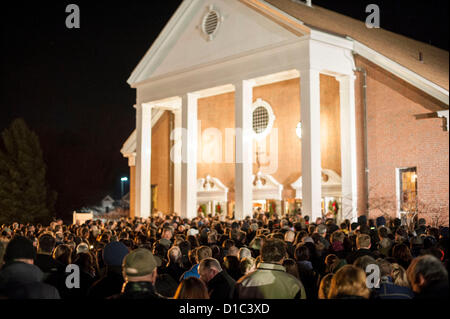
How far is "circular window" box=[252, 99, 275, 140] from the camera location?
30844 mm

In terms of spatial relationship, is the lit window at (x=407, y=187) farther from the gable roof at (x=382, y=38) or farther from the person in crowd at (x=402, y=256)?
the person in crowd at (x=402, y=256)

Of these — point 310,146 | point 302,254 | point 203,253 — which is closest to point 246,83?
point 310,146

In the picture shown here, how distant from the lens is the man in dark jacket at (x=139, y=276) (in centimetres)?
438

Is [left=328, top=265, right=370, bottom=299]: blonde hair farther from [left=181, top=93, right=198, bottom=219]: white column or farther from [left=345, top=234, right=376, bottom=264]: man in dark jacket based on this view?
[left=181, top=93, right=198, bottom=219]: white column

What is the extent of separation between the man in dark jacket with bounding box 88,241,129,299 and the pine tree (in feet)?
110

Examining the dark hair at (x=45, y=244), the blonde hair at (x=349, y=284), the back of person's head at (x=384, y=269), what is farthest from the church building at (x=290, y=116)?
the blonde hair at (x=349, y=284)

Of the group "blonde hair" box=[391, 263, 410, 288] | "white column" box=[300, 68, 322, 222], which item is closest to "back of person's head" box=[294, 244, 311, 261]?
"blonde hair" box=[391, 263, 410, 288]

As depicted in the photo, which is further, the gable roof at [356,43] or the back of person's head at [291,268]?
the gable roof at [356,43]

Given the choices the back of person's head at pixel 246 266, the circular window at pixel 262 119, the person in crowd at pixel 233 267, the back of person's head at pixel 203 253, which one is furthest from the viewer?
the circular window at pixel 262 119

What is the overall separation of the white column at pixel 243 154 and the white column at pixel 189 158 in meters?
3.74

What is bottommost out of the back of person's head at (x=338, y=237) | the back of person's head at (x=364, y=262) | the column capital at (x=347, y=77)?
the back of person's head at (x=364, y=262)

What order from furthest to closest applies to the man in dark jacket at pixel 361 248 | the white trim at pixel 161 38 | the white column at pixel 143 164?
1. the white column at pixel 143 164
2. the white trim at pixel 161 38
3. the man in dark jacket at pixel 361 248
